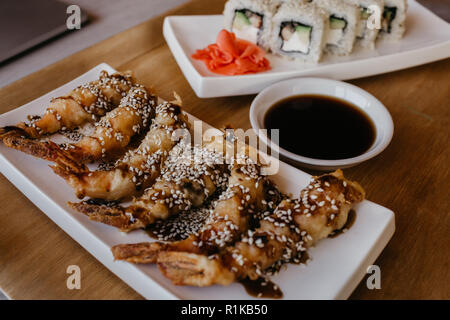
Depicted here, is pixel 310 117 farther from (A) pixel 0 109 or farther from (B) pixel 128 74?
(A) pixel 0 109

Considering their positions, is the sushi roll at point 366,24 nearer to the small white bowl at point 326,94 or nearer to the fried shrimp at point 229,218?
the small white bowl at point 326,94

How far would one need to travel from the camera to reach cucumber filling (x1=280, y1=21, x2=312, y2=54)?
100 inches

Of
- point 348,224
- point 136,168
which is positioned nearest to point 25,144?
point 136,168

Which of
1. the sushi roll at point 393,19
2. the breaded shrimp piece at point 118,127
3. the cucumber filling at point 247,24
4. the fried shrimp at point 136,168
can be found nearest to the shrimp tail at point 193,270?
the fried shrimp at point 136,168

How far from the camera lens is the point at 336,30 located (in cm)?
262

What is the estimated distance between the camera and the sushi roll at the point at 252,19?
262cm

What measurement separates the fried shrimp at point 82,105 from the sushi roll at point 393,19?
1.76 meters

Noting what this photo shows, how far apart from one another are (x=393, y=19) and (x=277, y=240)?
204 centimetres

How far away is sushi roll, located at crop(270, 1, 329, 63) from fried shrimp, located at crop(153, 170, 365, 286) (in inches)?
45.9

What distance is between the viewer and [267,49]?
2.65 m

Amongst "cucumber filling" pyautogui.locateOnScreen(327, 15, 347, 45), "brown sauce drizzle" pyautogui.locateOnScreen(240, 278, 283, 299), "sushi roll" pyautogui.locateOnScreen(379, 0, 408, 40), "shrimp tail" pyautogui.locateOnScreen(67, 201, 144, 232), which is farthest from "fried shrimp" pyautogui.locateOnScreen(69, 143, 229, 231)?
"sushi roll" pyautogui.locateOnScreen(379, 0, 408, 40)

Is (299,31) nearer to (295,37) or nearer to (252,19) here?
(295,37)

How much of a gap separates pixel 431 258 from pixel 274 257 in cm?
71
